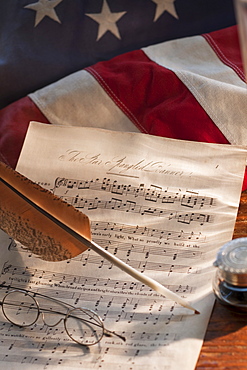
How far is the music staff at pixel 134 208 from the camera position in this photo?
1097mm

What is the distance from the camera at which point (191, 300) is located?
0.95 m

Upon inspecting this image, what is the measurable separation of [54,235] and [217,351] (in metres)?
0.36

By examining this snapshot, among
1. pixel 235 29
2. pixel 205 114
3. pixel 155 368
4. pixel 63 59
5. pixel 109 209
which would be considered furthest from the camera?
pixel 63 59

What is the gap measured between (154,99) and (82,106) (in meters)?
0.20

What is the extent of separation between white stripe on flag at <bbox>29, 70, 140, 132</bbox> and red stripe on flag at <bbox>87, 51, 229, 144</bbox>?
20 millimetres

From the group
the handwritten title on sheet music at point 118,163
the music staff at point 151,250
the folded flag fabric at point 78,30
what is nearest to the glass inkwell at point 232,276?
the music staff at point 151,250

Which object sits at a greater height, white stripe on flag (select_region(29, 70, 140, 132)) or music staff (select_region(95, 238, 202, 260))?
white stripe on flag (select_region(29, 70, 140, 132))

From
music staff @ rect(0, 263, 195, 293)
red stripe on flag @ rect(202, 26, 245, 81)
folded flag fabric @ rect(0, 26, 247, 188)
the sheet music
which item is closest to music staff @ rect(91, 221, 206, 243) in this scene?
the sheet music

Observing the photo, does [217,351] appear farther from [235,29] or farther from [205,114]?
[235,29]

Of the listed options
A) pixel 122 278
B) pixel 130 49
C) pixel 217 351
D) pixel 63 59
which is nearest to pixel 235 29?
pixel 130 49

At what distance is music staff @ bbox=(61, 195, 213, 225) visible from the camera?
1.10 m

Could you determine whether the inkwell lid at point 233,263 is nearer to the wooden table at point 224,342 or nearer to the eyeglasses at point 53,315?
the wooden table at point 224,342

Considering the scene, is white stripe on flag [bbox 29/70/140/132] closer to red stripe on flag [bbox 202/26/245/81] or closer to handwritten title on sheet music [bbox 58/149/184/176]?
handwritten title on sheet music [bbox 58/149/184/176]

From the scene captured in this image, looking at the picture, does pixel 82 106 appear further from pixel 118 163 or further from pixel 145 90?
pixel 118 163
